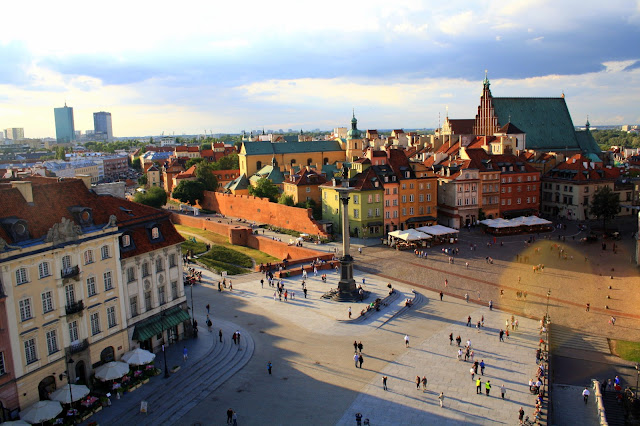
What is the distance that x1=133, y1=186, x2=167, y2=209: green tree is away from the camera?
87.0m

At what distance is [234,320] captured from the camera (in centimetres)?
3903

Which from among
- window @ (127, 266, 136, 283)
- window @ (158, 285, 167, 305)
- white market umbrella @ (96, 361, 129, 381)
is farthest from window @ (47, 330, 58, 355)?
window @ (158, 285, 167, 305)

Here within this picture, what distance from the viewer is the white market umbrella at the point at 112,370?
27.8 meters

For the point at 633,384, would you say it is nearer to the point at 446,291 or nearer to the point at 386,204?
the point at 446,291

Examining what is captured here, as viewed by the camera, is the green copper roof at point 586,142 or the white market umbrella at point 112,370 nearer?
the white market umbrella at point 112,370

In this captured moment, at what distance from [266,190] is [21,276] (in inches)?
2344

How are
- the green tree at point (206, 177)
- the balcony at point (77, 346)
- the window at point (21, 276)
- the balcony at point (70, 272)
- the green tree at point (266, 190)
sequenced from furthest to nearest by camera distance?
1. the green tree at point (206, 177)
2. the green tree at point (266, 190)
3. the balcony at point (77, 346)
4. the balcony at point (70, 272)
5. the window at point (21, 276)

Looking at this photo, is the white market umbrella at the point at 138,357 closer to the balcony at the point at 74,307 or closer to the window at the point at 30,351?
the balcony at the point at 74,307

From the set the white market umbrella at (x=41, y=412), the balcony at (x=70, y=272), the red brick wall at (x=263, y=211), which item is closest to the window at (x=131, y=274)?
the balcony at (x=70, y=272)

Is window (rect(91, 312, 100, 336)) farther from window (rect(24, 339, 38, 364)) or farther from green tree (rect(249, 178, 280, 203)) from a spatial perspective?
green tree (rect(249, 178, 280, 203))

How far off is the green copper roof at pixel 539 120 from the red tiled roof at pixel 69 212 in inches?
3224

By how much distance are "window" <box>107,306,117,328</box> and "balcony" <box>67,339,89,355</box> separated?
1.87m

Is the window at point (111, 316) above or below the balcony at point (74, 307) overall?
below

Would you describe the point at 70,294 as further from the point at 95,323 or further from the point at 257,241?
the point at 257,241
